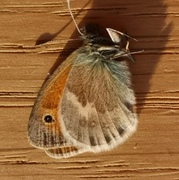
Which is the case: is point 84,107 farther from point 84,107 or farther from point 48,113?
point 48,113

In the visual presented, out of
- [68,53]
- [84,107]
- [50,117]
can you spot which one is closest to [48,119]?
[50,117]

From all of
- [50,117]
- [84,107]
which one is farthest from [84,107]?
[50,117]

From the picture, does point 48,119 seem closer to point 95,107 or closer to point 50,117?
point 50,117

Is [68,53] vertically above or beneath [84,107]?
above
